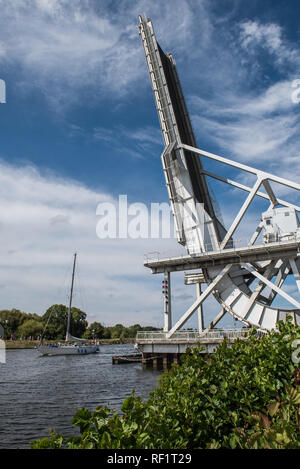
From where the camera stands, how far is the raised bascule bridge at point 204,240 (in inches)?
1197

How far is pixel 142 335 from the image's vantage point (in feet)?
112

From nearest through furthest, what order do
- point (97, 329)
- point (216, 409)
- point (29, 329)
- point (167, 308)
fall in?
1. point (216, 409)
2. point (167, 308)
3. point (29, 329)
4. point (97, 329)

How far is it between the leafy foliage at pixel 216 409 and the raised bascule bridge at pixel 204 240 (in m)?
24.5

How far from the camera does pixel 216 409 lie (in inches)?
209

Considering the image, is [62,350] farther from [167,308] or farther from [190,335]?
[190,335]

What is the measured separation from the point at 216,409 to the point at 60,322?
4350 inches

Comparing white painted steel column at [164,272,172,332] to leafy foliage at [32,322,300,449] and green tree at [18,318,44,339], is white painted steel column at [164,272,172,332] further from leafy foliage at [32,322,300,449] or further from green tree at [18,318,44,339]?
green tree at [18,318,44,339]

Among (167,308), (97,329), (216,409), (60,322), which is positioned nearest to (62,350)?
(167,308)

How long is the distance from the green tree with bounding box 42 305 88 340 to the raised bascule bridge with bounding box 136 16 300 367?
234 ft

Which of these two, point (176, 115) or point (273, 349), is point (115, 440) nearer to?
point (273, 349)

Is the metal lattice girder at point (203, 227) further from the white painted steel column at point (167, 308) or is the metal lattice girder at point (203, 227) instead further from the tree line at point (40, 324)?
the tree line at point (40, 324)

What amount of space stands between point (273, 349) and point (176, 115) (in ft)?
105

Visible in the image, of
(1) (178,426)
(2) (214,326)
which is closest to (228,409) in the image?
(1) (178,426)

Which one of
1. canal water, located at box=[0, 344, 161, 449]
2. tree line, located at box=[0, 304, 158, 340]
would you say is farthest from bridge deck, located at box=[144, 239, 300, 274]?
tree line, located at box=[0, 304, 158, 340]
